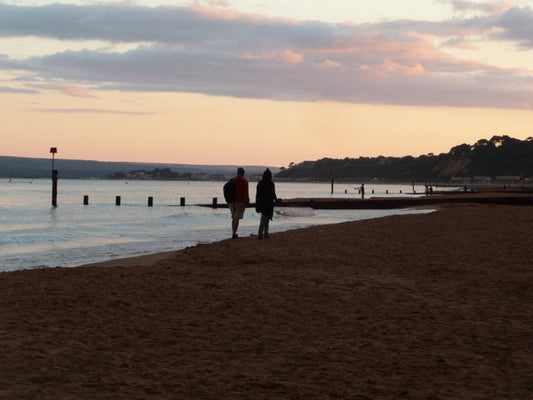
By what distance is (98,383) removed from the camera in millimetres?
5828

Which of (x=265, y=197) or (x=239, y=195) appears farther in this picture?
(x=239, y=195)

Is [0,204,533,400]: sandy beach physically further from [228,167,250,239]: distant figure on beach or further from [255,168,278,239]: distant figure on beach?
[228,167,250,239]: distant figure on beach

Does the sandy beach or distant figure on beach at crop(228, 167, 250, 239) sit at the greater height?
distant figure on beach at crop(228, 167, 250, 239)

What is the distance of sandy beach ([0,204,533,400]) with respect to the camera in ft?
19.2

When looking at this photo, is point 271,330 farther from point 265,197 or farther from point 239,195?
point 239,195

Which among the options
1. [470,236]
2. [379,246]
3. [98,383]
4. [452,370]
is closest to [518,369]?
[452,370]

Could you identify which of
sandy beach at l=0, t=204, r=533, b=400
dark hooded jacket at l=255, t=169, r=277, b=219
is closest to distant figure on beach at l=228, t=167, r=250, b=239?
dark hooded jacket at l=255, t=169, r=277, b=219

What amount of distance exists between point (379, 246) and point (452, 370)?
1123 cm

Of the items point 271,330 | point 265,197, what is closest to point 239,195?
point 265,197

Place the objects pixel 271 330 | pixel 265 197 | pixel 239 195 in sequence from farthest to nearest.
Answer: pixel 239 195
pixel 265 197
pixel 271 330

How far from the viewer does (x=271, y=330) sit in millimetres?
7914

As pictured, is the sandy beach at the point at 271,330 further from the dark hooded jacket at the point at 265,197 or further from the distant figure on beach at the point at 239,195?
the distant figure on beach at the point at 239,195

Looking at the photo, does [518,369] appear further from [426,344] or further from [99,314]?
[99,314]

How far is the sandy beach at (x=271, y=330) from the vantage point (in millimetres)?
5859
